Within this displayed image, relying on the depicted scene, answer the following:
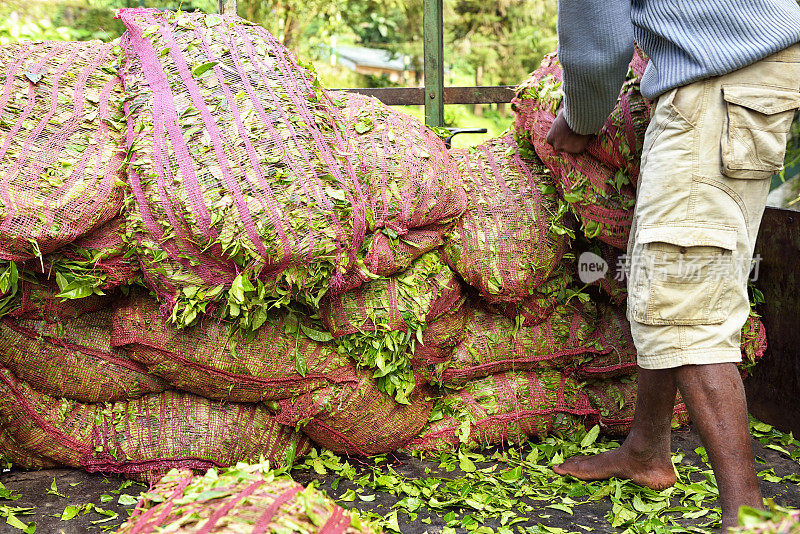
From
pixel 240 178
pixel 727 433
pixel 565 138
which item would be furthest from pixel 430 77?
pixel 727 433

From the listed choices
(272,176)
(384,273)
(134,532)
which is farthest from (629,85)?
(134,532)

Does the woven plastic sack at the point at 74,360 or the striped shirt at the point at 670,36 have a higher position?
the striped shirt at the point at 670,36

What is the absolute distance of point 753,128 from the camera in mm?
1930

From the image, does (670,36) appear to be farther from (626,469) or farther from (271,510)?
(271,510)

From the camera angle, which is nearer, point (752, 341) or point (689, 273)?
point (689, 273)

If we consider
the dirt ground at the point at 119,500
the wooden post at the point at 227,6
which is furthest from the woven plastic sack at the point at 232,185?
the wooden post at the point at 227,6

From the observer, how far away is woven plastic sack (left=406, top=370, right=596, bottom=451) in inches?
100

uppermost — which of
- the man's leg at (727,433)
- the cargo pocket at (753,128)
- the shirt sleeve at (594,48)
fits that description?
the shirt sleeve at (594,48)

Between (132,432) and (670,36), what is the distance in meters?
1.99

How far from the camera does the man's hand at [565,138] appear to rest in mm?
2420

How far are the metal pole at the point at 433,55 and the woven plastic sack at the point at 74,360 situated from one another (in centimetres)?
199

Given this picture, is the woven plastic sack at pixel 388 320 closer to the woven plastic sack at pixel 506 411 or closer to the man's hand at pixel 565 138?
the woven plastic sack at pixel 506 411

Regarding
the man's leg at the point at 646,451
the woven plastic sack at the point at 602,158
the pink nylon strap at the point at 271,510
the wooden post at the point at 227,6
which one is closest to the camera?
the pink nylon strap at the point at 271,510

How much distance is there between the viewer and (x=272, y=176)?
1991mm
